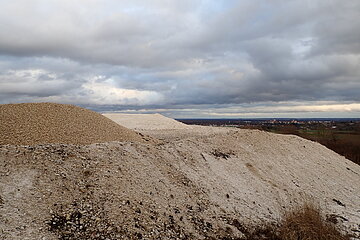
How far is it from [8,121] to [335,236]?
9.24m

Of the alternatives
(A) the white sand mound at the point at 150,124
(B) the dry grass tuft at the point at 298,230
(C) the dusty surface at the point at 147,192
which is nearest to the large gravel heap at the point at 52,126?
(C) the dusty surface at the point at 147,192

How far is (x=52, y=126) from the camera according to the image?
28.8 ft

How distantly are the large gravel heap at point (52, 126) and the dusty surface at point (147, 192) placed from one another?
107 cm

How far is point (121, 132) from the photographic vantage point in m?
10.3

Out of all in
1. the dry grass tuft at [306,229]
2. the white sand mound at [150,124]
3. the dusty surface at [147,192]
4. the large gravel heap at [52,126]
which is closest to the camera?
the dusty surface at [147,192]

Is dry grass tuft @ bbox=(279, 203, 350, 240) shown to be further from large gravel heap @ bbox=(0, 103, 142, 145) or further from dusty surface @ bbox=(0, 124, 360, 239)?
large gravel heap @ bbox=(0, 103, 142, 145)

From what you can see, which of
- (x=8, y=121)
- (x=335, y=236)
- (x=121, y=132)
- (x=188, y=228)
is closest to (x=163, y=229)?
(x=188, y=228)

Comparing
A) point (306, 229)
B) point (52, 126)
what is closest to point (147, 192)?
point (306, 229)

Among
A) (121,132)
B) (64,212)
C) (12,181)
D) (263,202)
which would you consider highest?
(121,132)

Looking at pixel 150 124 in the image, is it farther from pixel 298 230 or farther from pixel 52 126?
pixel 298 230

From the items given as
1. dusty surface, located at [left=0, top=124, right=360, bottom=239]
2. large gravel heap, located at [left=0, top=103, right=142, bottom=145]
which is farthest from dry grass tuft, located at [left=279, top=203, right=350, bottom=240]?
large gravel heap, located at [left=0, top=103, right=142, bottom=145]

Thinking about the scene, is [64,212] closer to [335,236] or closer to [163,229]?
[163,229]

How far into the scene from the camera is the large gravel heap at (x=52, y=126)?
794cm

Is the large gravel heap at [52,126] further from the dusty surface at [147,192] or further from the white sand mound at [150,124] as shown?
the white sand mound at [150,124]
